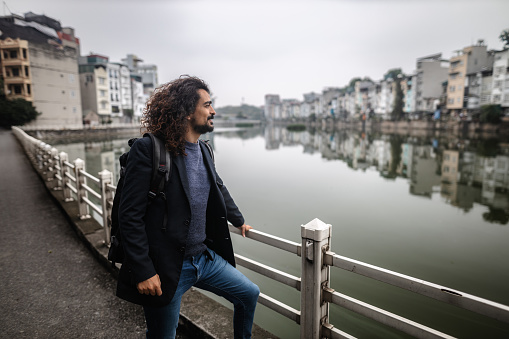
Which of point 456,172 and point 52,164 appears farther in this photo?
point 456,172

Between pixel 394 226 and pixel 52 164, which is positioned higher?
pixel 52 164

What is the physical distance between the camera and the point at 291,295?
6.06m

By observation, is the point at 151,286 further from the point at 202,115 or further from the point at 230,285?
the point at 202,115

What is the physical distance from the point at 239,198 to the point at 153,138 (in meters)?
11.6

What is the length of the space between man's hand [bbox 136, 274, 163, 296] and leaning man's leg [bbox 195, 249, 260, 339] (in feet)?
1.09

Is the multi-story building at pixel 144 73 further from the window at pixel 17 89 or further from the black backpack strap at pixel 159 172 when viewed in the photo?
the black backpack strap at pixel 159 172

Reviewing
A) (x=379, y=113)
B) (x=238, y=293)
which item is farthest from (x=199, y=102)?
(x=379, y=113)

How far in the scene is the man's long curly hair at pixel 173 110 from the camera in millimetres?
1926

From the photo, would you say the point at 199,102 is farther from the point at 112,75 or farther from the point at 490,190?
the point at 112,75

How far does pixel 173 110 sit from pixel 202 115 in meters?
0.19

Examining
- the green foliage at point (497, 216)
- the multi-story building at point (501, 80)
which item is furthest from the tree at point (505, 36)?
the green foliage at point (497, 216)

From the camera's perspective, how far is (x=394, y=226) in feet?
32.4

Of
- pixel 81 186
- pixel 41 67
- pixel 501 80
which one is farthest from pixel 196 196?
pixel 41 67

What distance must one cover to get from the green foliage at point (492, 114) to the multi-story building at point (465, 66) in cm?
773
